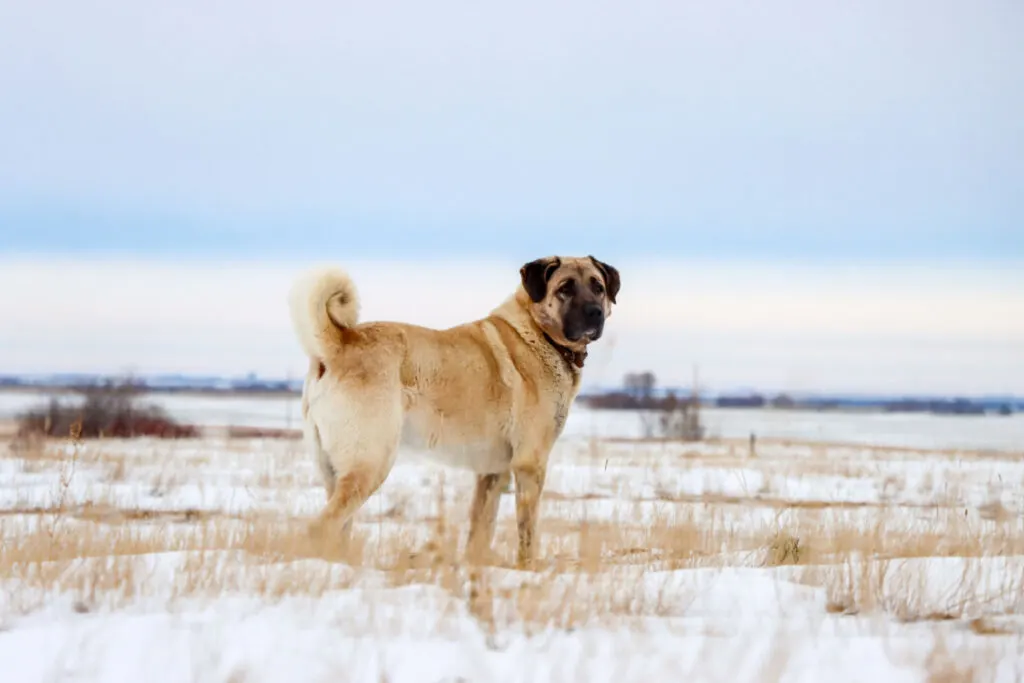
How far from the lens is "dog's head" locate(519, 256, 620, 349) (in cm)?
635

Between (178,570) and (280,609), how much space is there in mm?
731

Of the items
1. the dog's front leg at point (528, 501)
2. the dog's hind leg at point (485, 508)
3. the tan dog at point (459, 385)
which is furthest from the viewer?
the dog's hind leg at point (485, 508)

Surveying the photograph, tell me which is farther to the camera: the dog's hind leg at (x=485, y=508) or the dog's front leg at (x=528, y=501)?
the dog's hind leg at (x=485, y=508)

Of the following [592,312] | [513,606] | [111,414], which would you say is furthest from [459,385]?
[111,414]

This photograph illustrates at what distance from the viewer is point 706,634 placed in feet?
12.6

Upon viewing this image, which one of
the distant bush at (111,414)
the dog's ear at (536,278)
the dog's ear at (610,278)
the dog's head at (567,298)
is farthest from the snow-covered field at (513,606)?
the distant bush at (111,414)

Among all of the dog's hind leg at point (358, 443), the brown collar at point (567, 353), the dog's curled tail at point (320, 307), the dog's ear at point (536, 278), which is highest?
the dog's ear at point (536, 278)

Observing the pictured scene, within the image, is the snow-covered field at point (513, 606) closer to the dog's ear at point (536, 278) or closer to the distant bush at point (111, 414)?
the dog's ear at point (536, 278)

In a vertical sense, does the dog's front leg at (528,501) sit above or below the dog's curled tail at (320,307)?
below

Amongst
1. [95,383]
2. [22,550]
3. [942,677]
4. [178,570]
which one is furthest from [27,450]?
[942,677]

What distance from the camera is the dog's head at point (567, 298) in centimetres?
635

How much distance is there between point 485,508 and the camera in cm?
622

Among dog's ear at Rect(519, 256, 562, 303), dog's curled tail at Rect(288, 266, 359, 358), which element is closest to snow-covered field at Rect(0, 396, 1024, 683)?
dog's curled tail at Rect(288, 266, 359, 358)

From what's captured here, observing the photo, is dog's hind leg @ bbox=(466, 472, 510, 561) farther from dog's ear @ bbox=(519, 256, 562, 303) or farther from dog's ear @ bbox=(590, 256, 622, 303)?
dog's ear @ bbox=(590, 256, 622, 303)
